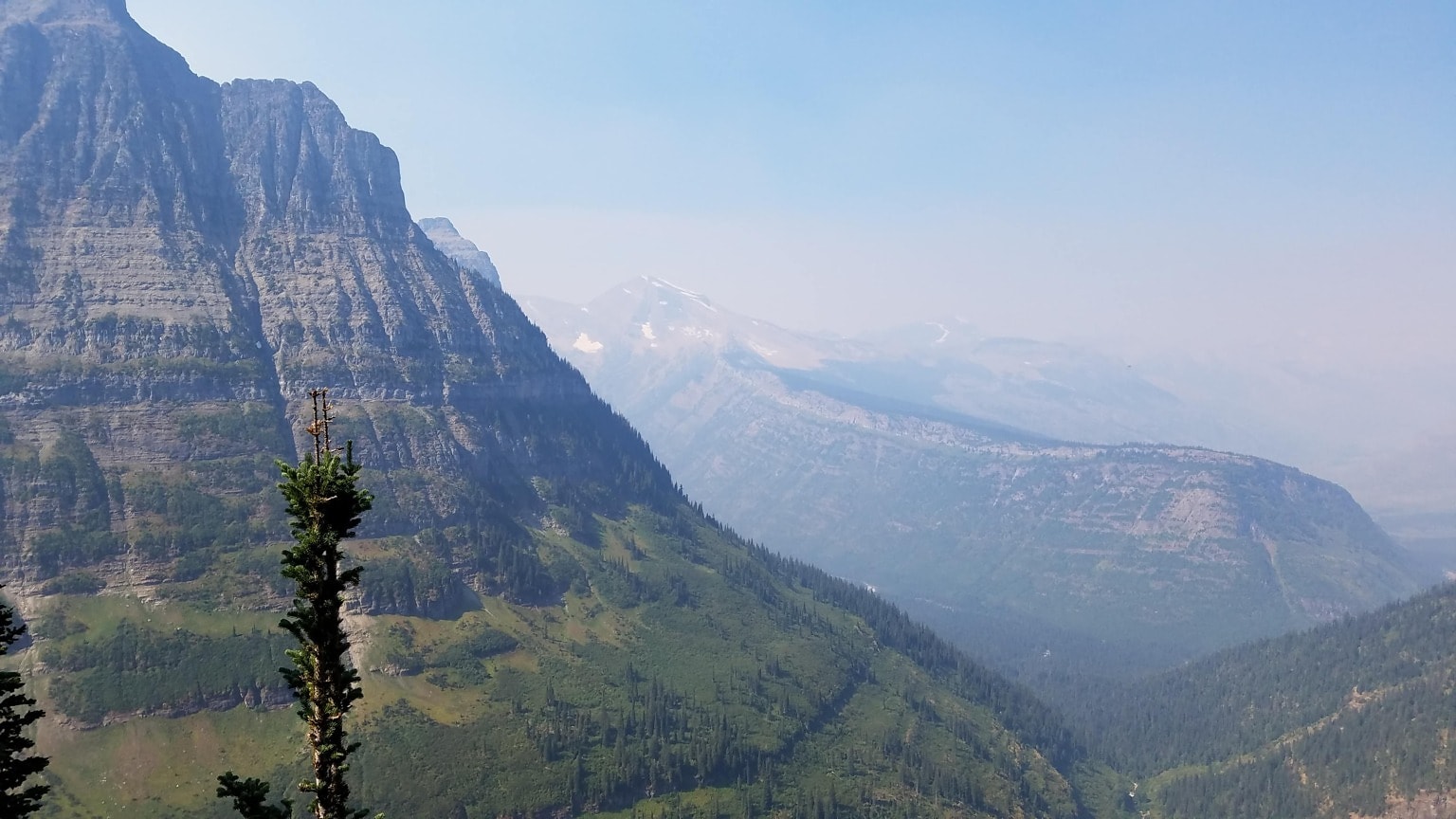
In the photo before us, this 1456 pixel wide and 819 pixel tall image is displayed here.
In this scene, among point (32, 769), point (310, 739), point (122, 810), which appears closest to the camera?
point (310, 739)

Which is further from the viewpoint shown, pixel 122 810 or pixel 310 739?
pixel 122 810

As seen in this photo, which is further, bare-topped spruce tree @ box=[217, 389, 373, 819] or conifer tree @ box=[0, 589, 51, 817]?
conifer tree @ box=[0, 589, 51, 817]

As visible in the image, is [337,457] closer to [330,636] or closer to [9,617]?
[330,636]

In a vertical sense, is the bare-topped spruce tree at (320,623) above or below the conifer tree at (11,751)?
above

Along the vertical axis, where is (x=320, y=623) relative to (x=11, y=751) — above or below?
above

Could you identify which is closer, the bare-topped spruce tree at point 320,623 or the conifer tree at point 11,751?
the bare-topped spruce tree at point 320,623

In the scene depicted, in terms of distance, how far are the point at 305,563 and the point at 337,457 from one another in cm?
570

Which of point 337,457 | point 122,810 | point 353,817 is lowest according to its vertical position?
point 122,810

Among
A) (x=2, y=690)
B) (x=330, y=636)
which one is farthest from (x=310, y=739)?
(x=2, y=690)

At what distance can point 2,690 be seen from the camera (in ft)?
167

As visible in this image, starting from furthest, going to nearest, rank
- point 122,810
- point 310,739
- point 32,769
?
point 122,810
point 32,769
point 310,739

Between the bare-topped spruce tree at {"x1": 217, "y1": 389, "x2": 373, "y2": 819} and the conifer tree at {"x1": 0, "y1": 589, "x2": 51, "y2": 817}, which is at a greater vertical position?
the bare-topped spruce tree at {"x1": 217, "y1": 389, "x2": 373, "y2": 819}

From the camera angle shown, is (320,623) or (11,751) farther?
(11,751)

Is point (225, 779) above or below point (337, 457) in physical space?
below
